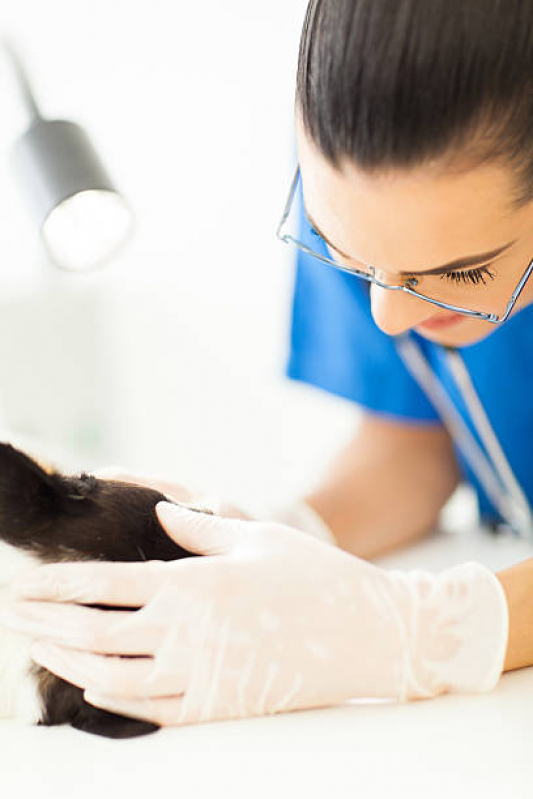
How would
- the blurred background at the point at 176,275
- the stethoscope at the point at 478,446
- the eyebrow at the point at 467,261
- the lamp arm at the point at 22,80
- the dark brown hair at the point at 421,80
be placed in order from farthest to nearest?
the blurred background at the point at 176,275 < the stethoscope at the point at 478,446 < the lamp arm at the point at 22,80 < the eyebrow at the point at 467,261 < the dark brown hair at the point at 421,80

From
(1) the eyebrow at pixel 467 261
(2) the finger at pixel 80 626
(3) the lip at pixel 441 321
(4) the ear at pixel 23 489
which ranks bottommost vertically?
(2) the finger at pixel 80 626

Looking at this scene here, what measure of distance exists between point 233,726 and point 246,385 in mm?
1242

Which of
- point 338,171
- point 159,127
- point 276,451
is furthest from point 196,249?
point 338,171

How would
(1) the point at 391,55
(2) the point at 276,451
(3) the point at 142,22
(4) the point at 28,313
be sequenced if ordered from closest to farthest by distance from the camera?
(1) the point at 391,55 < (3) the point at 142,22 < (4) the point at 28,313 < (2) the point at 276,451

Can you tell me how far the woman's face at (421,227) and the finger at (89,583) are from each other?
0.87 feet

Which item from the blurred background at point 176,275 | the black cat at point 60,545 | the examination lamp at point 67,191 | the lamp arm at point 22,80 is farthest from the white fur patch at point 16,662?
the blurred background at point 176,275

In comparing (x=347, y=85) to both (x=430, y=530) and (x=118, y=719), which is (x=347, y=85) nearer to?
(x=118, y=719)

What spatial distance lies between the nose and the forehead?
1.4 inches

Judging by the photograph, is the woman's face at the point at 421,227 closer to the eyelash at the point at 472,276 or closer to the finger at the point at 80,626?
the eyelash at the point at 472,276

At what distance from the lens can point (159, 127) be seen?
5.11 ft

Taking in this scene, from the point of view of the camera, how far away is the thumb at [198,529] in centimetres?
58

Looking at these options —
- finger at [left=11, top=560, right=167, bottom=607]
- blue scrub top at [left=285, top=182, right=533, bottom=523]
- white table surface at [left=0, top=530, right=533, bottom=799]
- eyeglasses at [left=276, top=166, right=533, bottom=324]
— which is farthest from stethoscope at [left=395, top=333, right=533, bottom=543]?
finger at [left=11, top=560, right=167, bottom=607]

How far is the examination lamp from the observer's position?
665 millimetres

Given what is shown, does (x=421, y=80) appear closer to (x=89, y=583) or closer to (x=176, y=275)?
(x=89, y=583)
